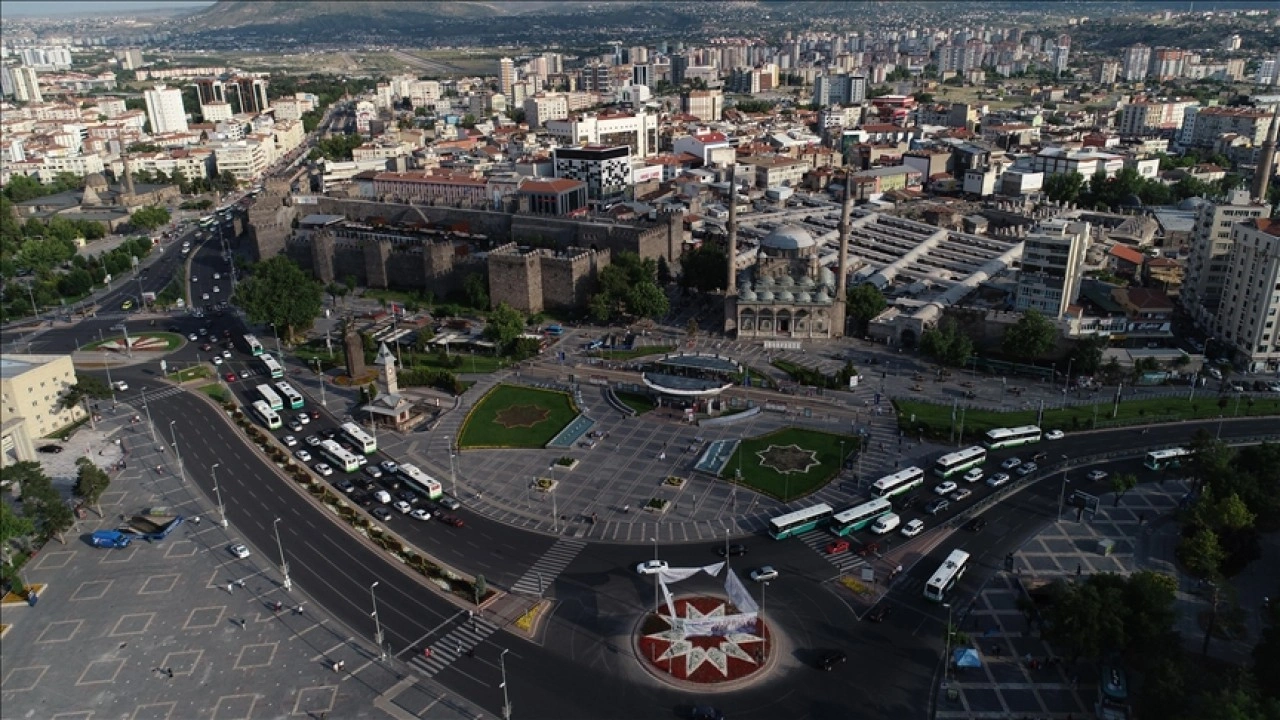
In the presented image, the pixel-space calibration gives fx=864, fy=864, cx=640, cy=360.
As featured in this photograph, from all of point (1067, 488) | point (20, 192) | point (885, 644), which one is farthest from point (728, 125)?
point (885, 644)

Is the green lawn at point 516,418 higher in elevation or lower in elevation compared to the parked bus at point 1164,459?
lower

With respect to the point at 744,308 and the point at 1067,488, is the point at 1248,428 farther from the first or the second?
the point at 744,308

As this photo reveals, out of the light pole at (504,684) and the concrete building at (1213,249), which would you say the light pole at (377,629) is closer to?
the light pole at (504,684)

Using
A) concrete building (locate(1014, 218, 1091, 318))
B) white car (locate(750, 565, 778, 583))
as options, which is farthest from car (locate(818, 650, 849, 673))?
concrete building (locate(1014, 218, 1091, 318))

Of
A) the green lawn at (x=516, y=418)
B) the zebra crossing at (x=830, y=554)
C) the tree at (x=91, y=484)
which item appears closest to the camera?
the zebra crossing at (x=830, y=554)

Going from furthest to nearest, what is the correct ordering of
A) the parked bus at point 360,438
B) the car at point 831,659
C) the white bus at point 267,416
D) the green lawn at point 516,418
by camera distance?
1. the white bus at point 267,416
2. the green lawn at point 516,418
3. the parked bus at point 360,438
4. the car at point 831,659

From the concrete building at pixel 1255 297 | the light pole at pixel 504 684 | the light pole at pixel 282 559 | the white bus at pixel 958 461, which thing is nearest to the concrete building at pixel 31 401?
the light pole at pixel 282 559

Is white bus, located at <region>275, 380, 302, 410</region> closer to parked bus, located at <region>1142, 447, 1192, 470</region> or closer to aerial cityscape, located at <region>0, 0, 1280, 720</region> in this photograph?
aerial cityscape, located at <region>0, 0, 1280, 720</region>

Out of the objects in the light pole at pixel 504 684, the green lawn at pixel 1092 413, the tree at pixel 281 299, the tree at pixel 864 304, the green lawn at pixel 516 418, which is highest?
the tree at pixel 281 299
